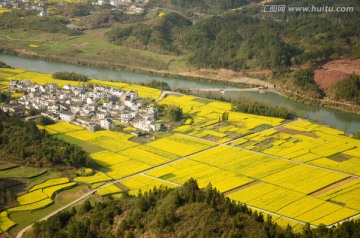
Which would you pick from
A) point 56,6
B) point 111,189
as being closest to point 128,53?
point 56,6

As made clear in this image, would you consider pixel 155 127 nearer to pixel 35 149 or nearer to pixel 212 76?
pixel 35 149

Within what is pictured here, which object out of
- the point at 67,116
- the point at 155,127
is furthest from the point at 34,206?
the point at 67,116

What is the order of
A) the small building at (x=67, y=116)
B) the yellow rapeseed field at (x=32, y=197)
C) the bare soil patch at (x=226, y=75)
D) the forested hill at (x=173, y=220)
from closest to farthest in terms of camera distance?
1. the forested hill at (x=173, y=220)
2. the yellow rapeseed field at (x=32, y=197)
3. the small building at (x=67, y=116)
4. the bare soil patch at (x=226, y=75)

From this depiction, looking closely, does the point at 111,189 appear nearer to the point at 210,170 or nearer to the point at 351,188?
the point at 210,170

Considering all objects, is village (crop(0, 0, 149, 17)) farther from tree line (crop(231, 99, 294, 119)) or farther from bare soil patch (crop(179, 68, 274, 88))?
tree line (crop(231, 99, 294, 119))

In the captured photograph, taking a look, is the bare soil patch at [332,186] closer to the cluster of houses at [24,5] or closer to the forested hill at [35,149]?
the forested hill at [35,149]

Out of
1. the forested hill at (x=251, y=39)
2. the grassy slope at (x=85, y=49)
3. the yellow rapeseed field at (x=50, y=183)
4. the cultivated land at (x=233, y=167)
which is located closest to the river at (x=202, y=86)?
the grassy slope at (x=85, y=49)

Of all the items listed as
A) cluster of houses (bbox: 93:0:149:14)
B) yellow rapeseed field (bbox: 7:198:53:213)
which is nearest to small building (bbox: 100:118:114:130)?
yellow rapeseed field (bbox: 7:198:53:213)
